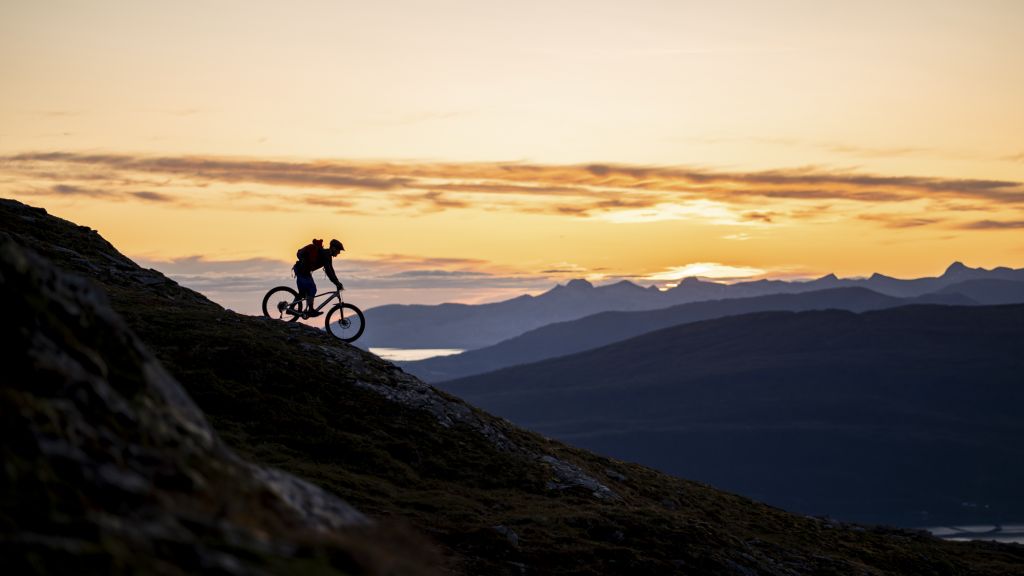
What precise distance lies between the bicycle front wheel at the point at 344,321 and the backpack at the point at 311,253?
3269 millimetres

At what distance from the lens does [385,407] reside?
40.7 m

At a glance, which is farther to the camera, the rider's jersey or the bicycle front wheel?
the bicycle front wheel

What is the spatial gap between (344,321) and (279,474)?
3060 cm

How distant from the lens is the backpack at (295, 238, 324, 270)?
132 feet

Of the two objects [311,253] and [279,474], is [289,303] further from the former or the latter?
[279,474]

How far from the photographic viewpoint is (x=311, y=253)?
132 feet

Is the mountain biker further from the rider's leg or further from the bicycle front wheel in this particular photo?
the bicycle front wheel

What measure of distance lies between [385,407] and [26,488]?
30.7 meters

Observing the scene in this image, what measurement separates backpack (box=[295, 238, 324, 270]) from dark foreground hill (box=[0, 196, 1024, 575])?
14.1ft

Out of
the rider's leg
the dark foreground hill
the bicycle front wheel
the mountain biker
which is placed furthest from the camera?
the bicycle front wheel

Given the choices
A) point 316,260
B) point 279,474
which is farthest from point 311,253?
point 279,474

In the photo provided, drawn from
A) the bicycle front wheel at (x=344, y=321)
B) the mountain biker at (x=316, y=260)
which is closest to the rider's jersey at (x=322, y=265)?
the mountain biker at (x=316, y=260)

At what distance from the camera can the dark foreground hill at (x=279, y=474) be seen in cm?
1033

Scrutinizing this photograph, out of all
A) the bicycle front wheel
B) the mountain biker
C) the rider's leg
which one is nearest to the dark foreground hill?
the bicycle front wheel
